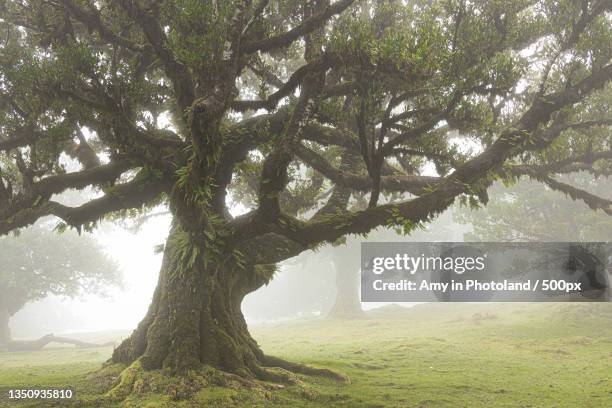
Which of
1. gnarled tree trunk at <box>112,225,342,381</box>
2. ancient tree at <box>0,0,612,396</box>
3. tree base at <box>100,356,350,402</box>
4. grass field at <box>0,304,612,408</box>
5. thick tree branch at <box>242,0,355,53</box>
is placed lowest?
grass field at <box>0,304,612,408</box>

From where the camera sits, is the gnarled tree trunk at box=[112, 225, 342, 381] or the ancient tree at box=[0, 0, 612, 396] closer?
the ancient tree at box=[0, 0, 612, 396]

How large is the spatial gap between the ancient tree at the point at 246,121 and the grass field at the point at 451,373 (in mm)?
1268

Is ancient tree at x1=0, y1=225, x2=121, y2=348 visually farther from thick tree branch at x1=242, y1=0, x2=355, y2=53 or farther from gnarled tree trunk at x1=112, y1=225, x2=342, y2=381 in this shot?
thick tree branch at x1=242, y1=0, x2=355, y2=53

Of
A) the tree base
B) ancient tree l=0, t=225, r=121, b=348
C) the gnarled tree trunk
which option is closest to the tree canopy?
the gnarled tree trunk

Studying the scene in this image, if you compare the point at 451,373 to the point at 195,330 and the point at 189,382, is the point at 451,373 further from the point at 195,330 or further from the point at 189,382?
the point at 189,382

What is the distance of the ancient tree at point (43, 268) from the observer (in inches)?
1225

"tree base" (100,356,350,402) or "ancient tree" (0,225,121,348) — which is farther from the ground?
"ancient tree" (0,225,121,348)

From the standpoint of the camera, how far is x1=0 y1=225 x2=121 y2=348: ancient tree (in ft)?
102

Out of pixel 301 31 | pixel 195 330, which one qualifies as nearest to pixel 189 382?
pixel 195 330

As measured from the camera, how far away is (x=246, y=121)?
1063 centimetres

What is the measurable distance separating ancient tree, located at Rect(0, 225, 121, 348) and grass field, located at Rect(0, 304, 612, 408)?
33.3ft

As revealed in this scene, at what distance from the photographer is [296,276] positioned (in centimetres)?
5688

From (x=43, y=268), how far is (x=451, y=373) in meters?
31.5

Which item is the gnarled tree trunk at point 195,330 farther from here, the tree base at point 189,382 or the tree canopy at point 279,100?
the tree canopy at point 279,100
